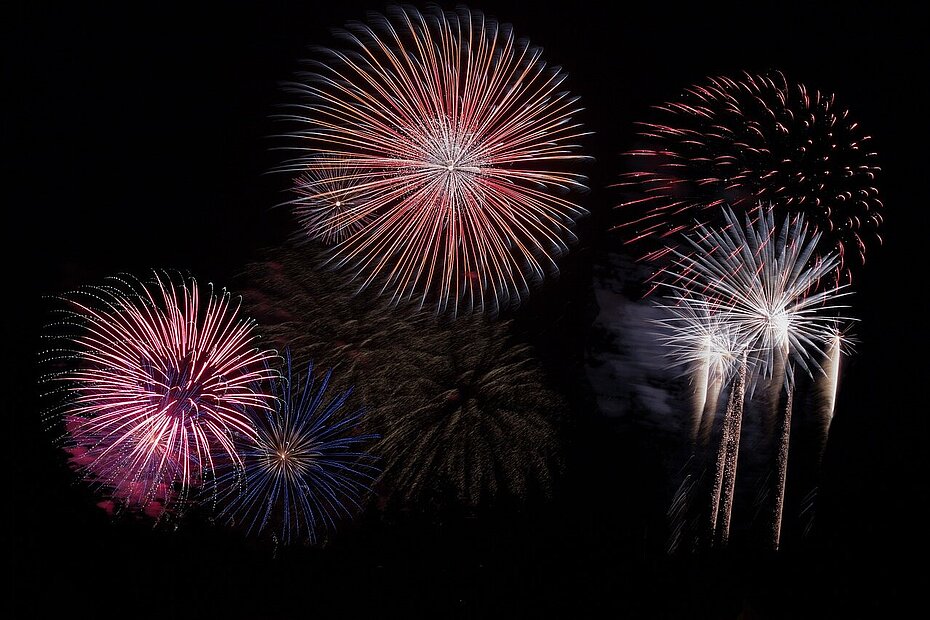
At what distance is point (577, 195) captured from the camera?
4664 mm

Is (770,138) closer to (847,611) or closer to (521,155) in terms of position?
(521,155)

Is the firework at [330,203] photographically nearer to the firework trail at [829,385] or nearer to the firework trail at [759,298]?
the firework trail at [759,298]

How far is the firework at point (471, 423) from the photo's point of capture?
14.6 ft

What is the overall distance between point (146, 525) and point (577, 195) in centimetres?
642

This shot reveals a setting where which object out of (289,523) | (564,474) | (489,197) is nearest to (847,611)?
(564,474)

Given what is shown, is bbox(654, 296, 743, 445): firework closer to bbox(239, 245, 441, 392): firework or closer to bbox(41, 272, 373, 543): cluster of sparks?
bbox(239, 245, 441, 392): firework

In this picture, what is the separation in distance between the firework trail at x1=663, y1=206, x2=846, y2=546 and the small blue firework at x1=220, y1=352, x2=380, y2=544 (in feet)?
12.1

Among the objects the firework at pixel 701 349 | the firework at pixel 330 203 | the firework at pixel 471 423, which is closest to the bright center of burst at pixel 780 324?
the firework at pixel 701 349

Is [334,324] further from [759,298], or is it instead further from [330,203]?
[759,298]

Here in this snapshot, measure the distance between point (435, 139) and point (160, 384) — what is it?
317 cm

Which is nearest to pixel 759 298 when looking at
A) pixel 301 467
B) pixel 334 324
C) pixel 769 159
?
pixel 769 159

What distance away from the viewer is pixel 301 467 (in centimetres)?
441

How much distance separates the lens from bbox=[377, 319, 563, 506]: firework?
14.6 ft

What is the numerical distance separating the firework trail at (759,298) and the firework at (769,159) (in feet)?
0.63
